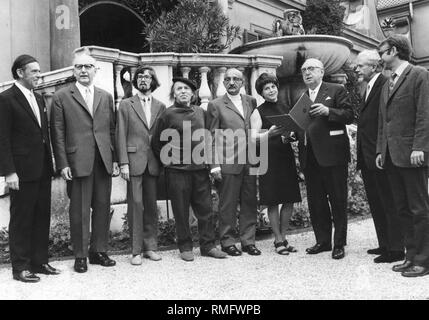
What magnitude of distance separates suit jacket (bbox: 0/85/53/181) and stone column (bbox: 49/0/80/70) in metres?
3.83

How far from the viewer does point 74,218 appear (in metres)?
→ 4.78

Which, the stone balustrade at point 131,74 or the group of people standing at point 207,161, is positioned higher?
the stone balustrade at point 131,74

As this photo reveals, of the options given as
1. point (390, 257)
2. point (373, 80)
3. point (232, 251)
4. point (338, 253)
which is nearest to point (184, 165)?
point (232, 251)

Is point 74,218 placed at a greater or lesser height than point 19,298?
greater

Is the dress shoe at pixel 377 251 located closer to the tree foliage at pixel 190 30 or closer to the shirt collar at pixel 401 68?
the shirt collar at pixel 401 68

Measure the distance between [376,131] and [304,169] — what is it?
32.7 inches

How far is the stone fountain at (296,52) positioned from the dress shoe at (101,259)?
4887 mm

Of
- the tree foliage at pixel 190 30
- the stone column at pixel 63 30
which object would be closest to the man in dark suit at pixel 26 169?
the tree foliage at pixel 190 30

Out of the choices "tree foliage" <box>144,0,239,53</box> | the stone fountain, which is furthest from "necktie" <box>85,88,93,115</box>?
the stone fountain

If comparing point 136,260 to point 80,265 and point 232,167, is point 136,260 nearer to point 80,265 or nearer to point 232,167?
point 80,265

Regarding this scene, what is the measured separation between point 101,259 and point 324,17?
1021 cm

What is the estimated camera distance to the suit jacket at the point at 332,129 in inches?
201

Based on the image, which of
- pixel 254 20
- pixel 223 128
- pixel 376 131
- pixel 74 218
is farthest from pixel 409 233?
pixel 254 20
